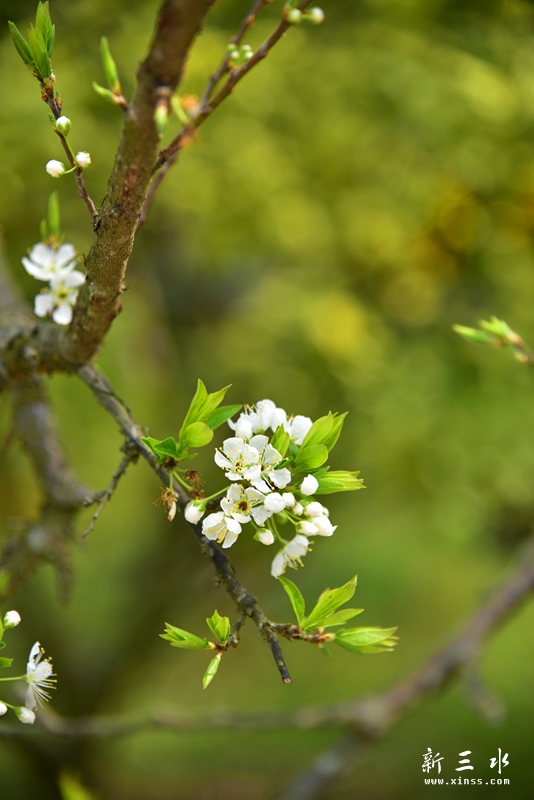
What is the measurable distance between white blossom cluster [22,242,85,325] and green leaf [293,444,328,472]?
595 mm

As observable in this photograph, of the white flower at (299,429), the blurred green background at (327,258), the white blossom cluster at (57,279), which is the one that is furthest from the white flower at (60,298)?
the blurred green background at (327,258)

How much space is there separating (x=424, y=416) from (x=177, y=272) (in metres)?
2.28

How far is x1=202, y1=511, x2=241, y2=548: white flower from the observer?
0.81 m

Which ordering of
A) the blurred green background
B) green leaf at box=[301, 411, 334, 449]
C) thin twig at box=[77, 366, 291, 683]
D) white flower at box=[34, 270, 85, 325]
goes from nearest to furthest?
thin twig at box=[77, 366, 291, 683], green leaf at box=[301, 411, 334, 449], white flower at box=[34, 270, 85, 325], the blurred green background

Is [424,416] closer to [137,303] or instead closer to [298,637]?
[137,303]

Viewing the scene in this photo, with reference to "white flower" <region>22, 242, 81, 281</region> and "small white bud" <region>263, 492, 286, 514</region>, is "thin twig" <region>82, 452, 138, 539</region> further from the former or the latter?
"white flower" <region>22, 242, 81, 281</region>

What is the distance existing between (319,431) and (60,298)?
0.67m

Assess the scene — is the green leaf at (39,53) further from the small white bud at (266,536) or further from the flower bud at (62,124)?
the small white bud at (266,536)

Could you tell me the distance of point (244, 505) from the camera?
854mm

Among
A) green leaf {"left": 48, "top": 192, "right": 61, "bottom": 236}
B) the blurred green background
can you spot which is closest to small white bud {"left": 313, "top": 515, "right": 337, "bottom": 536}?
green leaf {"left": 48, "top": 192, "right": 61, "bottom": 236}

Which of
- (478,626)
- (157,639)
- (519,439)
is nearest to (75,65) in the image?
(519,439)

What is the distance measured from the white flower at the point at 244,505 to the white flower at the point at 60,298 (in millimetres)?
602

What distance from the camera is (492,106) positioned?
2.45 m

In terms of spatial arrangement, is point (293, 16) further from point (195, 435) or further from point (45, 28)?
point (195, 435)
